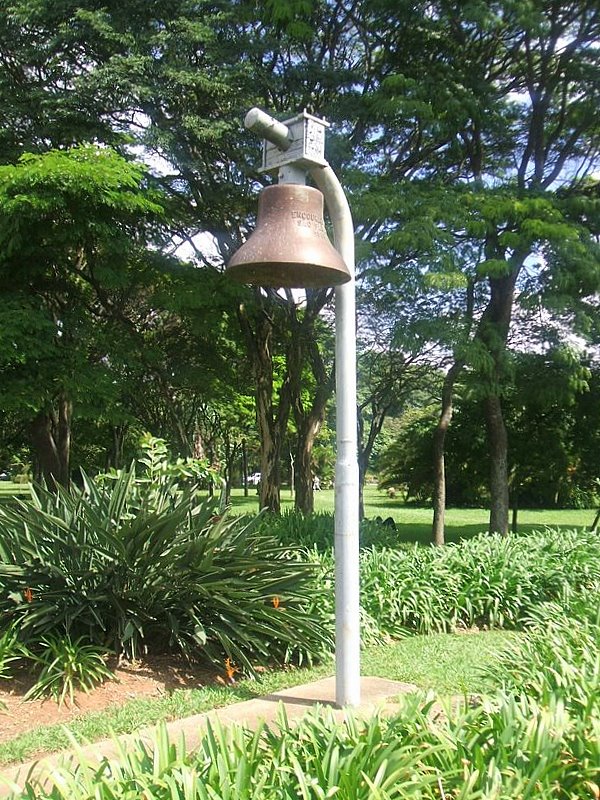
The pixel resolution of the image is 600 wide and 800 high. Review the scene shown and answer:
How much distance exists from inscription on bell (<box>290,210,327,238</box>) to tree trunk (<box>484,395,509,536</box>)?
1157cm

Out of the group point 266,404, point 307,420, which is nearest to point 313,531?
point 266,404

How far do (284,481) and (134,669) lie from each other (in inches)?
2234

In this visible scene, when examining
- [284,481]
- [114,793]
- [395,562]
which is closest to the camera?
[114,793]

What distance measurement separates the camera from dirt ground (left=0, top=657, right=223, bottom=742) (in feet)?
17.2

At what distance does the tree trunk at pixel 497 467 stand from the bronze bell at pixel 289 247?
1152 centimetres

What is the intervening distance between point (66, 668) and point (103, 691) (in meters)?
0.31

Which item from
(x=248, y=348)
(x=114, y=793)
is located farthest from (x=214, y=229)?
(x=114, y=793)

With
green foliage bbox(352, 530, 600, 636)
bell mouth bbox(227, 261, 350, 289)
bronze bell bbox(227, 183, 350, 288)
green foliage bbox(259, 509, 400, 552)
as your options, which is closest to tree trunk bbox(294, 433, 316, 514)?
green foliage bbox(259, 509, 400, 552)

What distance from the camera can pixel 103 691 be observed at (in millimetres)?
5773

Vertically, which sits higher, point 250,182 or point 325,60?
point 325,60

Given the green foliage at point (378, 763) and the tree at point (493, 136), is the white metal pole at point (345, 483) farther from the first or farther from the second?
the tree at point (493, 136)

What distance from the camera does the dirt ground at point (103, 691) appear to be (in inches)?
207

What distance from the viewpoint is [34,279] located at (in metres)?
15.3

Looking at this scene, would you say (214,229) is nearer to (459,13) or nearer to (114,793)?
(459,13)
